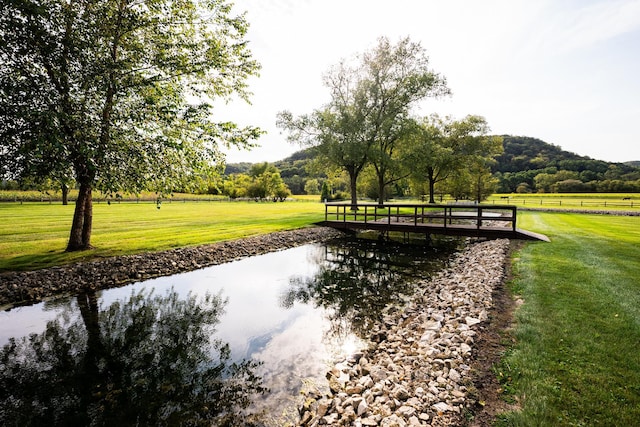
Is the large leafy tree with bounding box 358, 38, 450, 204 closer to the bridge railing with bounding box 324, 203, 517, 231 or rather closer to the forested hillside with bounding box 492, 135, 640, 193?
the bridge railing with bounding box 324, 203, 517, 231

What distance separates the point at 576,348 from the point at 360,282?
736 cm

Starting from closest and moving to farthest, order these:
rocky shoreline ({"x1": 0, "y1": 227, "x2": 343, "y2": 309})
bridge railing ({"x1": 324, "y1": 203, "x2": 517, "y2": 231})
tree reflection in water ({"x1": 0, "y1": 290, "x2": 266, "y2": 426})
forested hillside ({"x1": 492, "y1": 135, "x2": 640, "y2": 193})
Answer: tree reflection in water ({"x1": 0, "y1": 290, "x2": 266, "y2": 426}) → rocky shoreline ({"x1": 0, "y1": 227, "x2": 343, "y2": 309}) → bridge railing ({"x1": 324, "y1": 203, "x2": 517, "y2": 231}) → forested hillside ({"x1": 492, "y1": 135, "x2": 640, "y2": 193})

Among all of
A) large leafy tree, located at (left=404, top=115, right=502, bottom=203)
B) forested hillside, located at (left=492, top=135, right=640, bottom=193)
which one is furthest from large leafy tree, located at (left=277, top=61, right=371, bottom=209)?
forested hillside, located at (left=492, top=135, right=640, bottom=193)

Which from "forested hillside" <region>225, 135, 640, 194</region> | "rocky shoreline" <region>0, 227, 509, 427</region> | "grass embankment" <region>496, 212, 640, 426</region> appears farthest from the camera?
"forested hillside" <region>225, 135, 640, 194</region>

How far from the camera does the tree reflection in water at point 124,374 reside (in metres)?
4.69

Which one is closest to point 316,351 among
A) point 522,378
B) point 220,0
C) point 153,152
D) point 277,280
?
point 522,378

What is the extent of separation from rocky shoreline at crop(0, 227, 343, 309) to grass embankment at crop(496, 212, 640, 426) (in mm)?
12725

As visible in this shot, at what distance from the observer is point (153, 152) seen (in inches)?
440

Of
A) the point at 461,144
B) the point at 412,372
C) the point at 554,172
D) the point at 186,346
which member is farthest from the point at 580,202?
the point at 554,172

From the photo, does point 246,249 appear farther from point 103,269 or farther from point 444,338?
point 444,338

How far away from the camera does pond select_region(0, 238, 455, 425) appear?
15.9 ft

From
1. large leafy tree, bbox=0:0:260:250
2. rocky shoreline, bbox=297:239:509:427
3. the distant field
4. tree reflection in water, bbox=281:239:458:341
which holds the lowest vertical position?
tree reflection in water, bbox=281:239:458:341

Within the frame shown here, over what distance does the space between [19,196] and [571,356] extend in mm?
68283

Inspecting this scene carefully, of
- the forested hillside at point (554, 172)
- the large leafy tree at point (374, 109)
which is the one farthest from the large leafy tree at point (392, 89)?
the forested hillside at point (554, 172)
